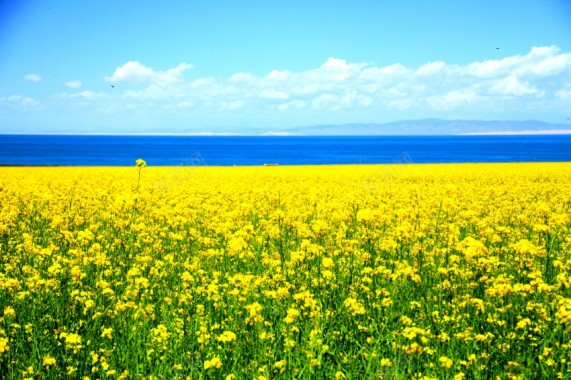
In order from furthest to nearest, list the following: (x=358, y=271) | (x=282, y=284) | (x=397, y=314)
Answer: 1. (x=358, y=271)
2. (x=282, y=284)
3. (x=397, y=314)

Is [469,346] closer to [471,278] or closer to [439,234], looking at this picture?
[471,278]

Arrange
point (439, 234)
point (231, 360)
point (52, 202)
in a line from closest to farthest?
point (231, 360)
point (439, 234)
point (52, 202)

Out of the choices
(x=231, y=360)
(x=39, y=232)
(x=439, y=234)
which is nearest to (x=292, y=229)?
(x=439, y=234)

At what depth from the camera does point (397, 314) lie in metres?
5.97

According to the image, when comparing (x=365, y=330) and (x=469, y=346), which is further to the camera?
(x=365, y=330)

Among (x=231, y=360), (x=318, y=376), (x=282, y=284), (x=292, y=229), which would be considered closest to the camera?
(x=318, y=376)

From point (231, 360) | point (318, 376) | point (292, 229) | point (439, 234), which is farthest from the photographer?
point (292, 229)

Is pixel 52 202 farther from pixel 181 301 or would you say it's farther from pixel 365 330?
pixel 365 330

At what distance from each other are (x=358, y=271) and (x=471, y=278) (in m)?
1.50

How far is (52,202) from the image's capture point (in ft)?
45.6

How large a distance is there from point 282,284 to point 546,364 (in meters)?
3.11

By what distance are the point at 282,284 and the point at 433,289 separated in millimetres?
1968

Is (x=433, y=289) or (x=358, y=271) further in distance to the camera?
(x=358, y=271)

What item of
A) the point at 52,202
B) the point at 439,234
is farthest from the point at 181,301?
the point at 52,202
